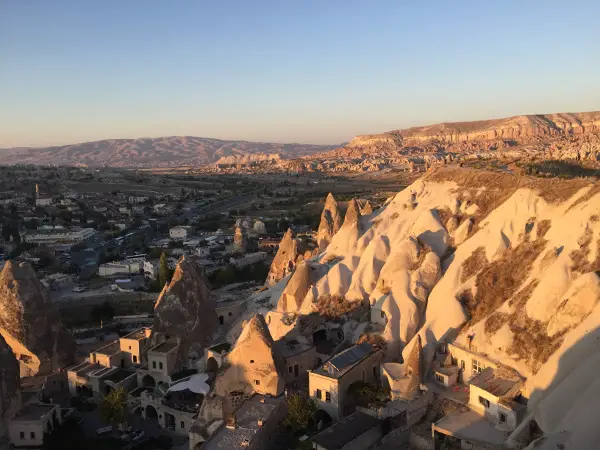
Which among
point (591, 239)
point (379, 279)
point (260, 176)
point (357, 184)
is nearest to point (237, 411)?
point (379, 279)

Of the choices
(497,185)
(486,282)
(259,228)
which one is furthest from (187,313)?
(259,228)

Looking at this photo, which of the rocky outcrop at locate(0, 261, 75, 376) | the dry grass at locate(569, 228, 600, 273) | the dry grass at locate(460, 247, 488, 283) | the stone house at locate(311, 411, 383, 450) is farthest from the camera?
the rocky outcrop at locate(0, 261, 75, 376)

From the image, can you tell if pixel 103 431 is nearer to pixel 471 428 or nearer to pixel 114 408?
pixel 114 408

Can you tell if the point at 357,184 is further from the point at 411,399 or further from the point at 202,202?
the point at 411,399

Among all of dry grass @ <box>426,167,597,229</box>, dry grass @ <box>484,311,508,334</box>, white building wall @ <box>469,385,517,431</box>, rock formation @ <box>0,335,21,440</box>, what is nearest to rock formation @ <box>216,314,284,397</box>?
white building wall @ <box>469,385,517,431</box>

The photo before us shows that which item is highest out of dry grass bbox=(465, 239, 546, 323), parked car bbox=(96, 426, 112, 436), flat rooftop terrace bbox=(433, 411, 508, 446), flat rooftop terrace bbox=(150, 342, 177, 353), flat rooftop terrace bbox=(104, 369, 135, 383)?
dry grass bbox=(465, 239, 546, 323)

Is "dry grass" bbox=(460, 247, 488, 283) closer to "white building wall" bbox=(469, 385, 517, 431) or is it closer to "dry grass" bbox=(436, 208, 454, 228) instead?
"dry grass" bbox=(436, 208, 454, 228)
